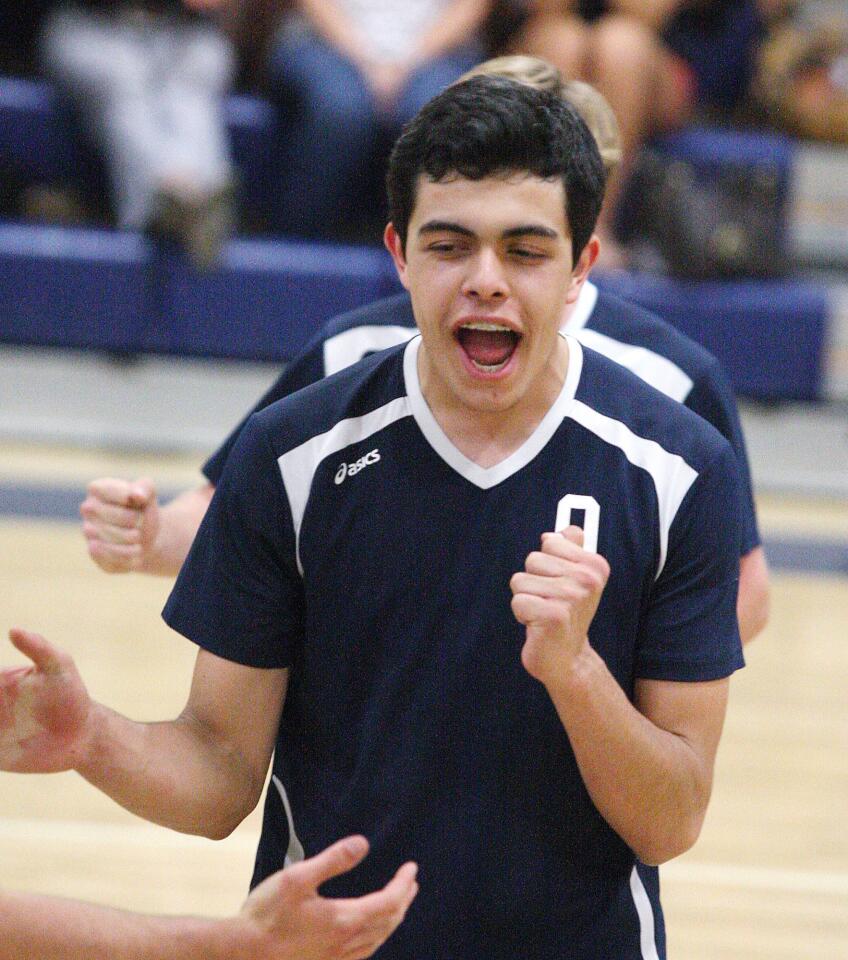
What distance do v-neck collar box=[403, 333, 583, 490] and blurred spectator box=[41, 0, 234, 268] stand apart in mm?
4491

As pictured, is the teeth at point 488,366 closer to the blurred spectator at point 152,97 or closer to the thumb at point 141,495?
the thumb at point 141,495

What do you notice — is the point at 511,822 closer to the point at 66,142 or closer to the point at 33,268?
the point at 33,268

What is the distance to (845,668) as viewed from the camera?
458cm

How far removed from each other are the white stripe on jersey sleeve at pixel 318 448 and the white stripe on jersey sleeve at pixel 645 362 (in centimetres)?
59

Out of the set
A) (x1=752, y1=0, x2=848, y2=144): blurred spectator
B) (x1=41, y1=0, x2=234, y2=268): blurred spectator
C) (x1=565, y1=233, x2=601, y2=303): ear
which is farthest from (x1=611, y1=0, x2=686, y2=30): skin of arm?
(x1=565, y1=233, x2=601, y2=303): ear

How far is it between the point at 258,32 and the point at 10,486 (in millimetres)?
2358

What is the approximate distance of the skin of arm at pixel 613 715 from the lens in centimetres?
151

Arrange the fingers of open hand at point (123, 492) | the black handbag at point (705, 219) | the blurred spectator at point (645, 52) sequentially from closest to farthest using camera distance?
the fingers of open hand at point (123, 492), the black handbag at point (705, 219), the blurred spectator at point (645, 52)

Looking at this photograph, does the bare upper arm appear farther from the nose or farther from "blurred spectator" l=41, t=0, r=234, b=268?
"blurred spectator" l=41, t=0, r=234, b=268

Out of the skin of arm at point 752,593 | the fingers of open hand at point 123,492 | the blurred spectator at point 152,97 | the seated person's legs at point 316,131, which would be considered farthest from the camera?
the seated person's legs at point 316,131

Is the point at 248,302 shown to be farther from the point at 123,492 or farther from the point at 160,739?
the point at 160,739

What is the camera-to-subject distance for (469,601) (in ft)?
5.53

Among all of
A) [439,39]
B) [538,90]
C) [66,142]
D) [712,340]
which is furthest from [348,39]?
[538,90]

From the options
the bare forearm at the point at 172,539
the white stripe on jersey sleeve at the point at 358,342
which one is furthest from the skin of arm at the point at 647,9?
the bare forearm at the point at 172,539
